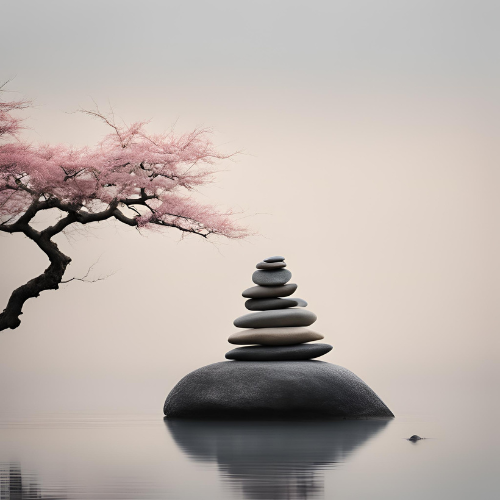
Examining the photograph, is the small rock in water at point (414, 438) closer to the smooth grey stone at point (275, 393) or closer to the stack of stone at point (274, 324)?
the smooth grey stone at point (275, 393)

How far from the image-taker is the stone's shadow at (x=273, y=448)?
11.1 feet

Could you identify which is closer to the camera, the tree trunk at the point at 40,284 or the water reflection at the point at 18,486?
the water reflection at the point at 18,486

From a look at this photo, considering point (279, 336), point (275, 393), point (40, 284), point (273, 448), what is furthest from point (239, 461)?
point (40, 284)

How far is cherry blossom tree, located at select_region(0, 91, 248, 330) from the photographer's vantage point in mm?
6711

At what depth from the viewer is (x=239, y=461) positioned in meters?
4.06

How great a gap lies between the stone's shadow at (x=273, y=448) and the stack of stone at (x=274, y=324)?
727mm

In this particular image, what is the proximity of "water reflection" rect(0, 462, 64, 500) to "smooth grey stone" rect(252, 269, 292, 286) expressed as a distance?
3.26 m

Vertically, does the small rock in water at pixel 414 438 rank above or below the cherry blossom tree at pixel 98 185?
below

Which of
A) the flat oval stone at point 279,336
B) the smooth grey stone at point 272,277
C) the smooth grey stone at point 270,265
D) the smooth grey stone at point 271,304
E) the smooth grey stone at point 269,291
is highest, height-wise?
the smooth grey stone at point 270,265

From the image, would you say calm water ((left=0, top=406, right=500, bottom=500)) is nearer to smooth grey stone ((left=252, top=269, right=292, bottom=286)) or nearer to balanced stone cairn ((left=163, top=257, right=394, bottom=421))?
balanced stone cairn ((left=163, top=257, right=394, bottom=421))

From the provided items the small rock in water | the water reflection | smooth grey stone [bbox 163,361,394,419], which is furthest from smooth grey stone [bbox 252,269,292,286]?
the water reflection

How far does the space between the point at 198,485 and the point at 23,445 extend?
1.98m

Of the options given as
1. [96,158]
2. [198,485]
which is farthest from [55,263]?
[198,485]

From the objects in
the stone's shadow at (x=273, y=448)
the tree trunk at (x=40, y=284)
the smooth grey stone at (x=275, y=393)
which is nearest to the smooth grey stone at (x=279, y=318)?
the smooth grey stone at (x=275, y=393)
